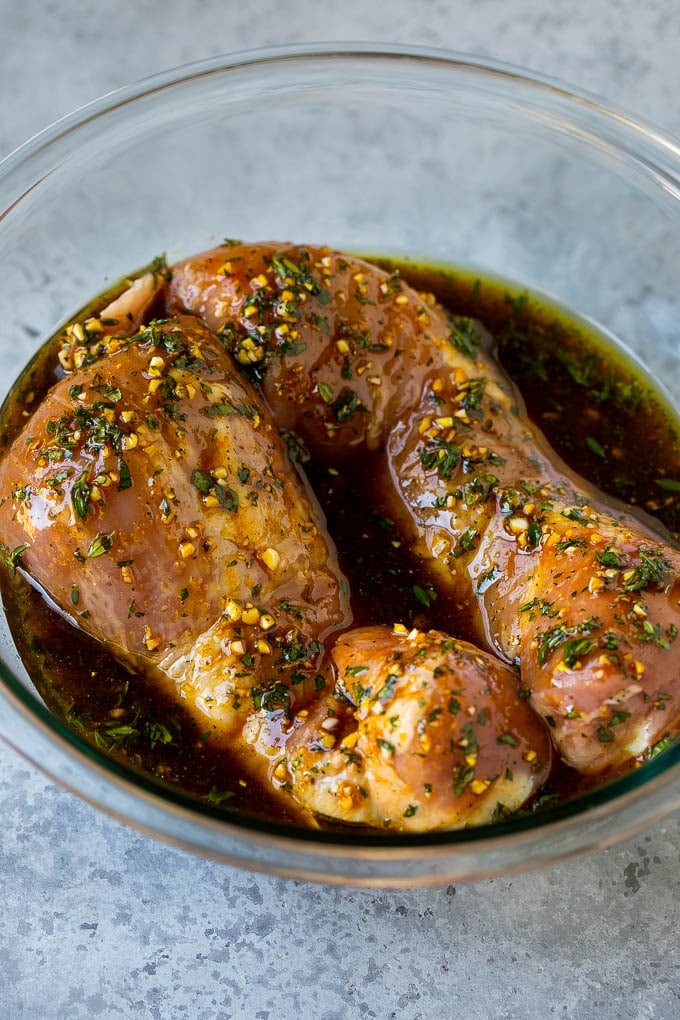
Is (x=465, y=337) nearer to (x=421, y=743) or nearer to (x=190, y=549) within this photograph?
(x=190, y=549)

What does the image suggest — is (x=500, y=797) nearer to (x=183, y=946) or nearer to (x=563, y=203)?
(x=183, y=946)

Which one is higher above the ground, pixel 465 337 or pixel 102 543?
pixel 465 337

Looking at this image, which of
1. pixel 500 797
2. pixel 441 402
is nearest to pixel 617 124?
pixel 441 402

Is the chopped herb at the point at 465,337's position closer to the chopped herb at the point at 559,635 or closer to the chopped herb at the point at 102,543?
the chopped herb at the point at 559,635

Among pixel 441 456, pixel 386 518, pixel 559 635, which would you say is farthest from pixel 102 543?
pixel 559 635

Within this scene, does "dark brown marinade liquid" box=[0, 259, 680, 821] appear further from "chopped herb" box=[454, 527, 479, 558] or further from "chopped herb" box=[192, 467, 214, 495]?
"chopped herb" box=[192, 467, 214, 495]

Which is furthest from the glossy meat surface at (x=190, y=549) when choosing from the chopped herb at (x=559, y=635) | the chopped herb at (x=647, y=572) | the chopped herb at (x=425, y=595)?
the chopped herb at (x=647, y=572)
